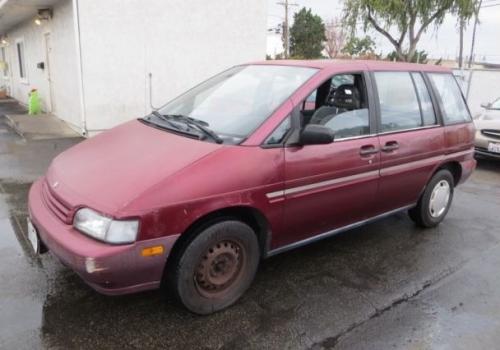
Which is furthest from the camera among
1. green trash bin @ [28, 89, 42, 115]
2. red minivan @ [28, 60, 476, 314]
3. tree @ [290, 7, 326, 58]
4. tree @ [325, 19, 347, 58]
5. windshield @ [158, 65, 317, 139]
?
tree @ [325, 19, 347, 58]

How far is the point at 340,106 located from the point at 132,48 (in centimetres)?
673

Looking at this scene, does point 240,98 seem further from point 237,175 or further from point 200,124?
point 237,175

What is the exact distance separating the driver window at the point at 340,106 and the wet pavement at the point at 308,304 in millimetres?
1213

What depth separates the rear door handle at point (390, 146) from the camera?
3.88m

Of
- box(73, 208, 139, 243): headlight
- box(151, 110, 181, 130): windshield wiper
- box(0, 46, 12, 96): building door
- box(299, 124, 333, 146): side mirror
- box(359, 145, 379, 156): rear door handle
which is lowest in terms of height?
box(73, 208, 139, 243): headlight

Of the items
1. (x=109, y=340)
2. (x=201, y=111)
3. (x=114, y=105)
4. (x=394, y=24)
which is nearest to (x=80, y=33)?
(x=114, y=105)

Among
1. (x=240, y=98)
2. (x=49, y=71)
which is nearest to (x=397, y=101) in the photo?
(x=240, y=98)

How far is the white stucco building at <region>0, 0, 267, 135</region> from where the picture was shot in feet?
29.2

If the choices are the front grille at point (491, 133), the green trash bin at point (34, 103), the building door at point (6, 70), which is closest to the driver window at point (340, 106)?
the front grille at point (491, 133)

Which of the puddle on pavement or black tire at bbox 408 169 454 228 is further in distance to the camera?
black tire at bbox 408 169 454 228

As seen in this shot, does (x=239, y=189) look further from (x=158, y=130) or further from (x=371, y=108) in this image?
(x=371, y=108)

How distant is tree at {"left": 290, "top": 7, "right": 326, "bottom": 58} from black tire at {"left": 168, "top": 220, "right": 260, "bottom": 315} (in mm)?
36052

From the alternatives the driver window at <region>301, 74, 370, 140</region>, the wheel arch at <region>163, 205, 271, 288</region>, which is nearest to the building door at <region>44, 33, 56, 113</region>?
the driver window at <region>301, 74, 370, 140</region>

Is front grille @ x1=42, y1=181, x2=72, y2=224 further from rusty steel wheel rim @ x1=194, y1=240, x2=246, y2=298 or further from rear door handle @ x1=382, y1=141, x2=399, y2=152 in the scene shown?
rear door handle @ x1=382, y1=141, x2=399, y2=152
